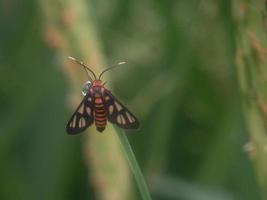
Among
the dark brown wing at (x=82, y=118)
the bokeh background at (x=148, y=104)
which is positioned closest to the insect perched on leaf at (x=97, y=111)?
the dark brown wing at (x=82, y=118)

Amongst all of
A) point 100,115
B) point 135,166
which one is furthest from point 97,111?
point 135,166

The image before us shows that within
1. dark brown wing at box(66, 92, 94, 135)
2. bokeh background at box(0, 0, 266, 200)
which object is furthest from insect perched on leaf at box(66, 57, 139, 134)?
bokeh background at box(0, 0, 266, 200)

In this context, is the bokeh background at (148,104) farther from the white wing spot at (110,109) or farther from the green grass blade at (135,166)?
the green grass blade at (135,166)

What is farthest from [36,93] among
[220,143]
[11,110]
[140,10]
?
[220,143]

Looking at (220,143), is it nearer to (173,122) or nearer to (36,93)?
(173,122)

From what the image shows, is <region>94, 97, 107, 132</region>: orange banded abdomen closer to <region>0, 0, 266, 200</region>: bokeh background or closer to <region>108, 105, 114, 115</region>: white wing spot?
<region>108, 105, 114, 115</region>: white wing spot

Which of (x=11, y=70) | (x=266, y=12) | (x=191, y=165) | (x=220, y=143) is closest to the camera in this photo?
(x=266, y=12)
